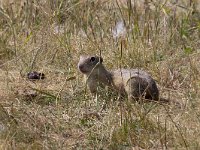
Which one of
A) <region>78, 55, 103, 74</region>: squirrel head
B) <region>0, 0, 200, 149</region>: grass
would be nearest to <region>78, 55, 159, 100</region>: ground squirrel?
<region>78, 55, 103, 74</region>: squirrel head

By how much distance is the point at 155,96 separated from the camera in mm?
5254

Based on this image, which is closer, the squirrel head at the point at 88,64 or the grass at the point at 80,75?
the grass at the point at 80,75

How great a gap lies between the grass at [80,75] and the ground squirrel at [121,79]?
0.12 metres

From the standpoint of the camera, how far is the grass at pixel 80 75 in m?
4.41

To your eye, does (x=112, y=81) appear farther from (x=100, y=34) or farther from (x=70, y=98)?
(x=100, y=34)

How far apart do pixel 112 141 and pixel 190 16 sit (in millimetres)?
3220

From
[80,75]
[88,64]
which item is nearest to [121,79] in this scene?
[88,64]

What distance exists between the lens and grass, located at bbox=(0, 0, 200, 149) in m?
4.41

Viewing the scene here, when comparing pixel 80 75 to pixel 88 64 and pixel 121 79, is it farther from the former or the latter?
pixel 121 79

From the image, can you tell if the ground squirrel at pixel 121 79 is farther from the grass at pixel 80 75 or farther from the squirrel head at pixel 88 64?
the grass at pixel 80 75

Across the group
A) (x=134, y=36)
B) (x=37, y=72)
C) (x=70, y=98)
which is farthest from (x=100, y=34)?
(x=70, y=98)

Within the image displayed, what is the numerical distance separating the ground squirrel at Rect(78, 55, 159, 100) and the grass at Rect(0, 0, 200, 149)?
12 cm

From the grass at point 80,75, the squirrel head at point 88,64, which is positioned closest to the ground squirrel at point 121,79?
the squirrel head at point 88,64

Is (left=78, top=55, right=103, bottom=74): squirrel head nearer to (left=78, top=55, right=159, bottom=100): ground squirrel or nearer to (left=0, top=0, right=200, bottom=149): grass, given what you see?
(left=78, top=55, right=159, bottom=100): ground squirrel
